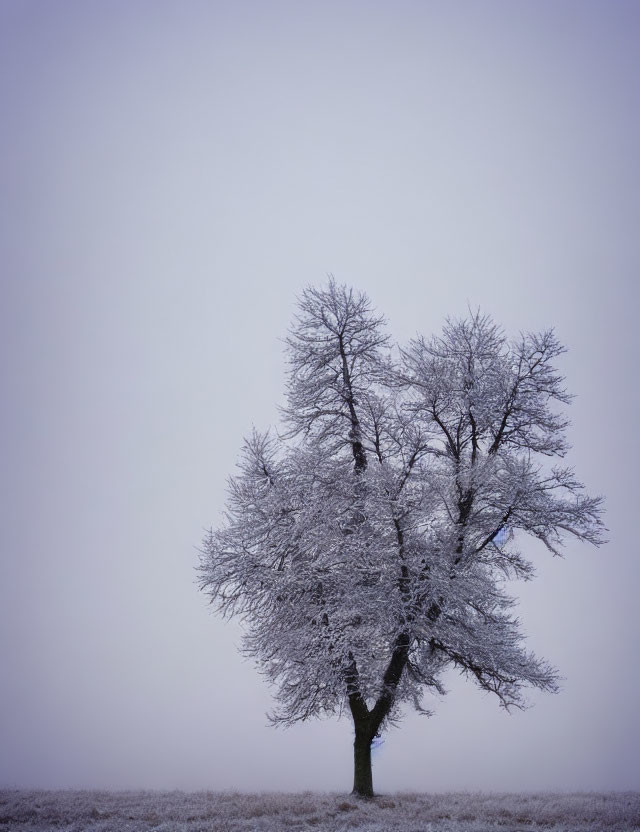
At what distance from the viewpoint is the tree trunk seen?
13.8 m

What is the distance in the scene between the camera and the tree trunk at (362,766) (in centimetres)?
1377

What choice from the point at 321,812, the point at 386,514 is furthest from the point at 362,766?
the point at 386,514

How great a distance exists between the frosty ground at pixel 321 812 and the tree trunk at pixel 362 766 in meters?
0.45

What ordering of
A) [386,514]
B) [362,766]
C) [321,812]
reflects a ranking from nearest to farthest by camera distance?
[321,812], [386,514], [362,766]

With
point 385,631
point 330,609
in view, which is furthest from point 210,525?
point 385,631

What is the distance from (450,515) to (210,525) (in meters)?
5.96

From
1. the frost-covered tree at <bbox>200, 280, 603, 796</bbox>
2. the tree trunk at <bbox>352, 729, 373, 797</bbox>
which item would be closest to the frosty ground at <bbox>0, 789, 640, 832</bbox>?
the tree trunk at <bbox>352, 729, 373, 797</bbox>

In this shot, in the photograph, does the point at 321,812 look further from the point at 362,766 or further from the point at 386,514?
the point at 386,514

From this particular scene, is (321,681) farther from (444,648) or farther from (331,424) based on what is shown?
(331,424)

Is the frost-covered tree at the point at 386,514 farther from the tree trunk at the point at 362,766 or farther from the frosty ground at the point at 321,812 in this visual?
the frosty ground at the point at 321,812

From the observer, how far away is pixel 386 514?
38.9 feet

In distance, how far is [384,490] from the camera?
11.8 meters

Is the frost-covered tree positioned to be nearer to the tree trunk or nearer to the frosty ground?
the tree trunk

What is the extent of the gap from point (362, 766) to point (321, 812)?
117 inches
